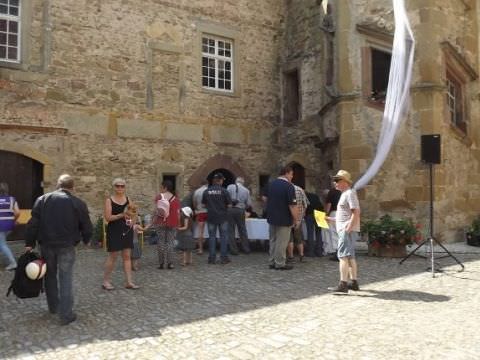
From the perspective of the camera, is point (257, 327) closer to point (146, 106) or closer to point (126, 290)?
point (126, 290)

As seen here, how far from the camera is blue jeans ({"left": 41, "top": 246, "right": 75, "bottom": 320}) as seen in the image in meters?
4.74

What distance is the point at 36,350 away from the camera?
3973 mm

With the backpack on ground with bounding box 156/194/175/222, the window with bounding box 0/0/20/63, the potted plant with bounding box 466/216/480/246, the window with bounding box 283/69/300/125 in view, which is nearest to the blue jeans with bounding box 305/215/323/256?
the backpack on ground with bounding box 156/194/175/222

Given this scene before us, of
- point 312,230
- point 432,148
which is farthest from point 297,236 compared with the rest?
point 432,148

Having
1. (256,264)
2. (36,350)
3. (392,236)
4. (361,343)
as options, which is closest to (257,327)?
(361,343)

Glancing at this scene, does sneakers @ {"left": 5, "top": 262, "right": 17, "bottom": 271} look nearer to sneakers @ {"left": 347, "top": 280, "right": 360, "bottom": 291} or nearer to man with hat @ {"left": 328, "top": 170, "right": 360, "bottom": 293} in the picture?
man with hat @ {"left": 328, "top": 170, "right": 360, "bottom": 293}

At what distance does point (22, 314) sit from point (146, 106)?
7.47 m

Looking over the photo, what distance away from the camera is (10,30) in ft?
34.1

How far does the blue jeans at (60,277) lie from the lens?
15.6 ft

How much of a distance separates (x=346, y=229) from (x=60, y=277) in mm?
3258

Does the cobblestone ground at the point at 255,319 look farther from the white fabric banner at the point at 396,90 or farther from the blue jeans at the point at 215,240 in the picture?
the white fabric banner at the point at 396,90

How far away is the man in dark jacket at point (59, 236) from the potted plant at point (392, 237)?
569 centimetres

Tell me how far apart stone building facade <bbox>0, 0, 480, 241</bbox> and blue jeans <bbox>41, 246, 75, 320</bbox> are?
602 cm

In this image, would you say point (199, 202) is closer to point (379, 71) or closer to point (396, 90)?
point (396, 90)
